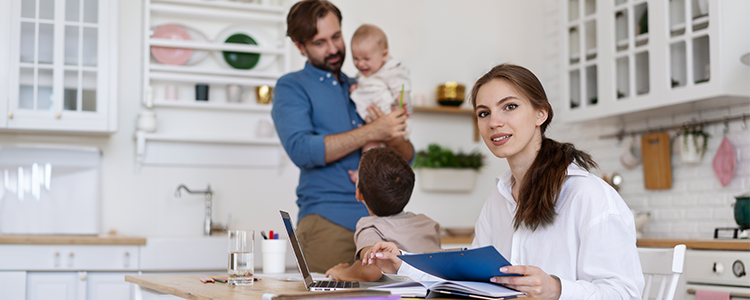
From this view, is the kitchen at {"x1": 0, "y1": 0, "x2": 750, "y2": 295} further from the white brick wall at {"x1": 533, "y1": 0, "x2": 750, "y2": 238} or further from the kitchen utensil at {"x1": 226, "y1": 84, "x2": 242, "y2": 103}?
the kitchen utensil at {"x1": 226, "y1": 84, "x2": 242, "y2": 103}

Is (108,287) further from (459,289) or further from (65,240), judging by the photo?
(459,289)

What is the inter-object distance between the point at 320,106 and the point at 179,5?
187 cm

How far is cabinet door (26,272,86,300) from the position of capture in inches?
119

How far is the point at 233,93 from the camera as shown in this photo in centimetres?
379

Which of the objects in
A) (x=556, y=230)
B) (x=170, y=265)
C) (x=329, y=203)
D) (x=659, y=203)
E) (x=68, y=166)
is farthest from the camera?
(x=659, y=203)

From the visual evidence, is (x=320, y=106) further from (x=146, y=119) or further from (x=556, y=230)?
(x=146, y=119)

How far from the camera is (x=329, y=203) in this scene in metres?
2.20

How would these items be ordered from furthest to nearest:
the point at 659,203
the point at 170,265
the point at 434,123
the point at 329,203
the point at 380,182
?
the point at 434,123
the point at 659,203
the point at 170,265
the point at 329,203
the point at 380,182

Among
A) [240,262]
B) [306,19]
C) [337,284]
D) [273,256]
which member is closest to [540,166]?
[337,284]

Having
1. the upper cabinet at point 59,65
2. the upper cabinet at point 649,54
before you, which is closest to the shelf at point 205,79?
the upper cabinet at point 59,65

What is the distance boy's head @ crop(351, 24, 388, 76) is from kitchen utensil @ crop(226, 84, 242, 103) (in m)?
1.51

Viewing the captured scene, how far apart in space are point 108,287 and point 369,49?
5.67 feet

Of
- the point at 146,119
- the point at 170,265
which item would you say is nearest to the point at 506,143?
the point at 170,265

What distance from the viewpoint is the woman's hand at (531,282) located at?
44.3 inches
